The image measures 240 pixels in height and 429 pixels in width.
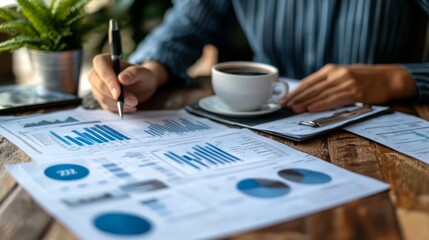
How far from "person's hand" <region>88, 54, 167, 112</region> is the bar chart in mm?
232

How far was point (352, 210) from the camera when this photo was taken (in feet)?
2.07

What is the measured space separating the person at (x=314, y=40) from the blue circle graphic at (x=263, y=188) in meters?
0.48

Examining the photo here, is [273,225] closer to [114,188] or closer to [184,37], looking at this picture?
[114,188]

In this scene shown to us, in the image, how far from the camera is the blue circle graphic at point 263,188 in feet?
2.16

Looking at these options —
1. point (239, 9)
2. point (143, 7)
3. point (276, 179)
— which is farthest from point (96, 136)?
point (143, 7)

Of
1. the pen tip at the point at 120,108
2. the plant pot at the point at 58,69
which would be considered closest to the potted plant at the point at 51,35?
the plant pot at the point at 58,69

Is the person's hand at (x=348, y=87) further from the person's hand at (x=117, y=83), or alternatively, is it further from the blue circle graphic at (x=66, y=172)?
the blue circle graphic at (x=66, y=172)

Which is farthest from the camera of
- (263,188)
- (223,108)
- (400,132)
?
(223,108)

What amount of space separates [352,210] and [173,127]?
0.41 m

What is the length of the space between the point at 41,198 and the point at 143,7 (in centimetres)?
148

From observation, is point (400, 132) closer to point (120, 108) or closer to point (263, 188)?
point (263, 188)

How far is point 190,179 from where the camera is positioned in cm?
70

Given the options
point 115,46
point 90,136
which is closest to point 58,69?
point 115,46

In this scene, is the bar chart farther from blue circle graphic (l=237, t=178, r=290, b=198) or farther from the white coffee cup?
the white coffee cup
